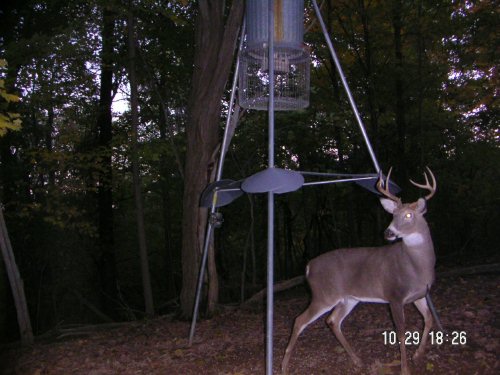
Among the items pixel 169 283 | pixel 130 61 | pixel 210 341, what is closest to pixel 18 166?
pixel 130 61

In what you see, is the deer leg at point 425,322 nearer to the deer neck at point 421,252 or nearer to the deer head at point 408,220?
the deer neck at point 421,252

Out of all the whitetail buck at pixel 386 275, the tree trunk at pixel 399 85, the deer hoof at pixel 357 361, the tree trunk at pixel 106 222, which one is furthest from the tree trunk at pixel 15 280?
the tree trunk at pixel 399 85

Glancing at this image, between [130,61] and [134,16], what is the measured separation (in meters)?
0.86

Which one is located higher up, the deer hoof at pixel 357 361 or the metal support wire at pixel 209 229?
the metal support wire at pixel 209 229

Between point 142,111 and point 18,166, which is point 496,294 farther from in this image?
point 18,166

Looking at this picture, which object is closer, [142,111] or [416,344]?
[416,344]

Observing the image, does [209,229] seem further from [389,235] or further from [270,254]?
[389,235]

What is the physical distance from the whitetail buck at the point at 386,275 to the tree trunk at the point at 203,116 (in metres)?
2.32

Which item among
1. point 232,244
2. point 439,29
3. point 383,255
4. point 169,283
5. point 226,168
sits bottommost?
point 169,283

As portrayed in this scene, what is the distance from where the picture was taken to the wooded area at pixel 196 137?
8641 millimetres

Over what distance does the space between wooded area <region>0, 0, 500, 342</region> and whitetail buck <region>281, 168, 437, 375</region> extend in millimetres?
2418

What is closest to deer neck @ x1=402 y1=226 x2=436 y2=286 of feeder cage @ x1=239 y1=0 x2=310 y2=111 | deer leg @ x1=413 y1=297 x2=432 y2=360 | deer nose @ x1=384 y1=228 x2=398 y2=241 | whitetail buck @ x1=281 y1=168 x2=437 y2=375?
whitetail buck @ x1=281 y1=168 x2=437 y2=375

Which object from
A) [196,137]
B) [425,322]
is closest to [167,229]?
[196,137]

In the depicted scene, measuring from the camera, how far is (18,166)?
11812 mm
